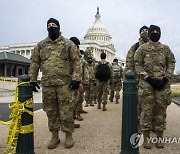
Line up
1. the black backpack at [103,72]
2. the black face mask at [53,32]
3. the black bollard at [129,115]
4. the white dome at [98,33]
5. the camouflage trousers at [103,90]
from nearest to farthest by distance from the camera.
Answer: the black bollard at [129,115]
the black face mask at [53,32]
the black backpack at [103,72]
the camouflage trousers at [103,90]
the white dome at [98,33]

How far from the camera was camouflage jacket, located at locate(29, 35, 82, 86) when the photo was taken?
475 centimetres

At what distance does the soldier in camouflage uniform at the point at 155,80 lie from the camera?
477 cm

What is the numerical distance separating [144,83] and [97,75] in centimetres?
504

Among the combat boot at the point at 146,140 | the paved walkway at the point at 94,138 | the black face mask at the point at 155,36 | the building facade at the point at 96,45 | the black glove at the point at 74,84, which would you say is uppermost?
the building facade at the point at 96,45

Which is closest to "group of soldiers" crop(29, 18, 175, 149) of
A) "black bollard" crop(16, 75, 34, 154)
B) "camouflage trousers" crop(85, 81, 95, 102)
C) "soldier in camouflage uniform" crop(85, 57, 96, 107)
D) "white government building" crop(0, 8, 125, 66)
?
"black bollard" crop(16, 75, 34, 154)

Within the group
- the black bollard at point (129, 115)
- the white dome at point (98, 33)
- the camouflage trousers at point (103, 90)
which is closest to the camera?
the black bollard at point (129, 115)

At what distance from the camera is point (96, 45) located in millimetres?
109938

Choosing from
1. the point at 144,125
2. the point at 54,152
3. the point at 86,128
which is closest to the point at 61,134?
the point at 86,128

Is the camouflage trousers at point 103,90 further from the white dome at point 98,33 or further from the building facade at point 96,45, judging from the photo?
the white dome at point 98,33

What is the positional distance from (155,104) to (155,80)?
0.41 m

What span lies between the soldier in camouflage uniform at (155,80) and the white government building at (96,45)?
10146cm

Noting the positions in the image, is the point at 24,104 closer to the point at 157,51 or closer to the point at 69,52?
the point at 69,52

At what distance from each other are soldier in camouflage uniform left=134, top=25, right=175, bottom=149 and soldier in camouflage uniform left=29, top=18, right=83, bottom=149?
1.07 meters

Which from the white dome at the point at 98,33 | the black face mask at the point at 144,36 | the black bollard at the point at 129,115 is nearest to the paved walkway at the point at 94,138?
the black bollard at the point at 129,115
